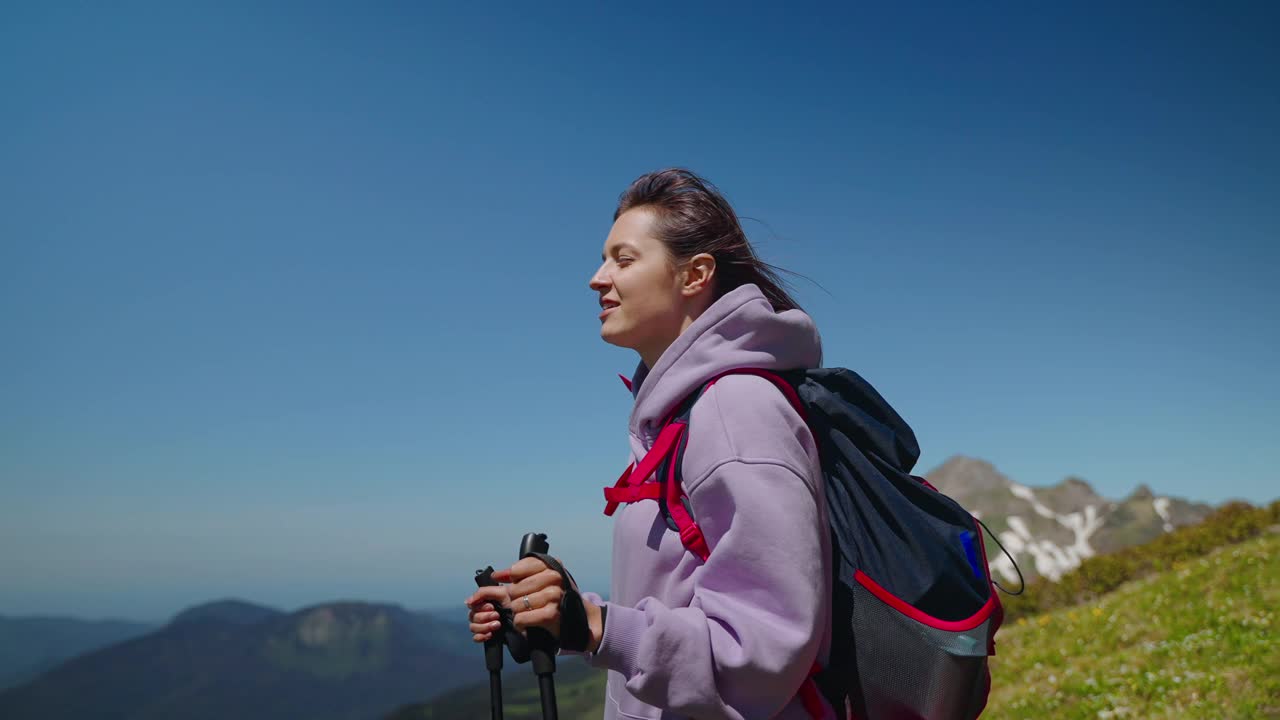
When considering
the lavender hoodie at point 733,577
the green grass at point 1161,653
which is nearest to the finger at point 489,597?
the lavender hoodie at point 733,577

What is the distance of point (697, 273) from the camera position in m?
2.79

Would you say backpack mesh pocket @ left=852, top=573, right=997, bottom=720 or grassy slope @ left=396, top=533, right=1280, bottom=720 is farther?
grassy slope @ left=396, top=533, right=1280, bottom=720

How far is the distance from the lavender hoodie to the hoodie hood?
0.5 inches

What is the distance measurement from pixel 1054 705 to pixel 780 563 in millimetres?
6718

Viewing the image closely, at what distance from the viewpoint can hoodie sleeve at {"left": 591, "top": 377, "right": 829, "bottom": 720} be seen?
204cm

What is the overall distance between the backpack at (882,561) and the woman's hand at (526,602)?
0.40 metres

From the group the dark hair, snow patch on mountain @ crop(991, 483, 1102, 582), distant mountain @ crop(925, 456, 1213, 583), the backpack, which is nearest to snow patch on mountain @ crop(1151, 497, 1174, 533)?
distant mountain @ crop(925, 456, 1213, 583)

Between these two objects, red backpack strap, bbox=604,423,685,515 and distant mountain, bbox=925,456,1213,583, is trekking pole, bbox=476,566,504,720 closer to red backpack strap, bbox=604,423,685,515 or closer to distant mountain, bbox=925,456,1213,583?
red backpack strap, bbox=604,423,685,515

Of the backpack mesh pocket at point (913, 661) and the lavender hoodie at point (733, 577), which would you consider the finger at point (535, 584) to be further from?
the backpack mesh pocket at point (913, 661)

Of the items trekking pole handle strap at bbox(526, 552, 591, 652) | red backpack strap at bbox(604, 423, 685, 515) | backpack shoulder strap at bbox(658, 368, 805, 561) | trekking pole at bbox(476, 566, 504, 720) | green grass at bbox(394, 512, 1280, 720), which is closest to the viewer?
trekking pole handle strap at bbox(526, 552, 591, 652)

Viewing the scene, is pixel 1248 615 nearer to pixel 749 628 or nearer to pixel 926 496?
pixel 926 496

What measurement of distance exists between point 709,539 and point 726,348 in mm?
600

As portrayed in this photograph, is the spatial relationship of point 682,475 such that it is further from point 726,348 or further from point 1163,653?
point 1163,653

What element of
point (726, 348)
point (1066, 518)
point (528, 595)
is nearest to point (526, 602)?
point (528, 595)
